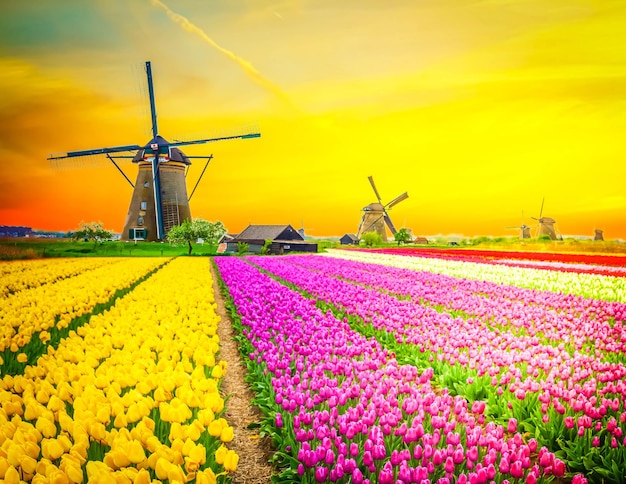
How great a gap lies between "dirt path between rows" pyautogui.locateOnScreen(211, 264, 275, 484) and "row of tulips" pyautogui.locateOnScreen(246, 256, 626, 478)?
261 cm

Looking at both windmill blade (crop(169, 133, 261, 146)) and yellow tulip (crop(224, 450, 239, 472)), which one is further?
windmill blade (crop(169, 133, 261, 146))

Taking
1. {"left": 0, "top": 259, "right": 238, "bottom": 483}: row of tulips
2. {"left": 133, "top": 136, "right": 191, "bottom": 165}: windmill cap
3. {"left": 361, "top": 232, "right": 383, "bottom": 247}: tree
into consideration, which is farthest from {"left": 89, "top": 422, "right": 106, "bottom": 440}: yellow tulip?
{"left": 361, "top": 232, "right": 383, "bottom": 247}: tree

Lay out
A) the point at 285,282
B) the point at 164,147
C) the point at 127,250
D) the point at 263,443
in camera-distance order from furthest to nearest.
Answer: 1. the point at 164,147
2. the point at 127,250
3. the point at 285,282
4. the point at 263,443

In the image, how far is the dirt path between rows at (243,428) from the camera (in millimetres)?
4520

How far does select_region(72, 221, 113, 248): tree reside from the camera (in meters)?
54.0

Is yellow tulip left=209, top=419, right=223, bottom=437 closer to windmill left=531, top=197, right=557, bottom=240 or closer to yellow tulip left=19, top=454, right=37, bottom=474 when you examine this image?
yellow tulip left=19, top=454, right=37, bottom=474

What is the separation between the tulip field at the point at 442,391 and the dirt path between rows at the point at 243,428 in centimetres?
21

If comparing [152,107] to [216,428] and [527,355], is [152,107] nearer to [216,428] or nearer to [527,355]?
[527,355]

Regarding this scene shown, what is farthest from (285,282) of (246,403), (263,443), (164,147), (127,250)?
(164,147)

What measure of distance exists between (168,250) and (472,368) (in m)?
49.6

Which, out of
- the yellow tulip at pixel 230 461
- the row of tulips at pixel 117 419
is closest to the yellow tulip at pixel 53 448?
the row of tulips at pixel 117 419

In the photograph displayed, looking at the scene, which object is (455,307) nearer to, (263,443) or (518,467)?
(263,443)

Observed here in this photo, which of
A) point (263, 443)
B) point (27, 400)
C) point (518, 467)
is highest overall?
point (27, 400)

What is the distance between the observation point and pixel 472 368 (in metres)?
6.51
